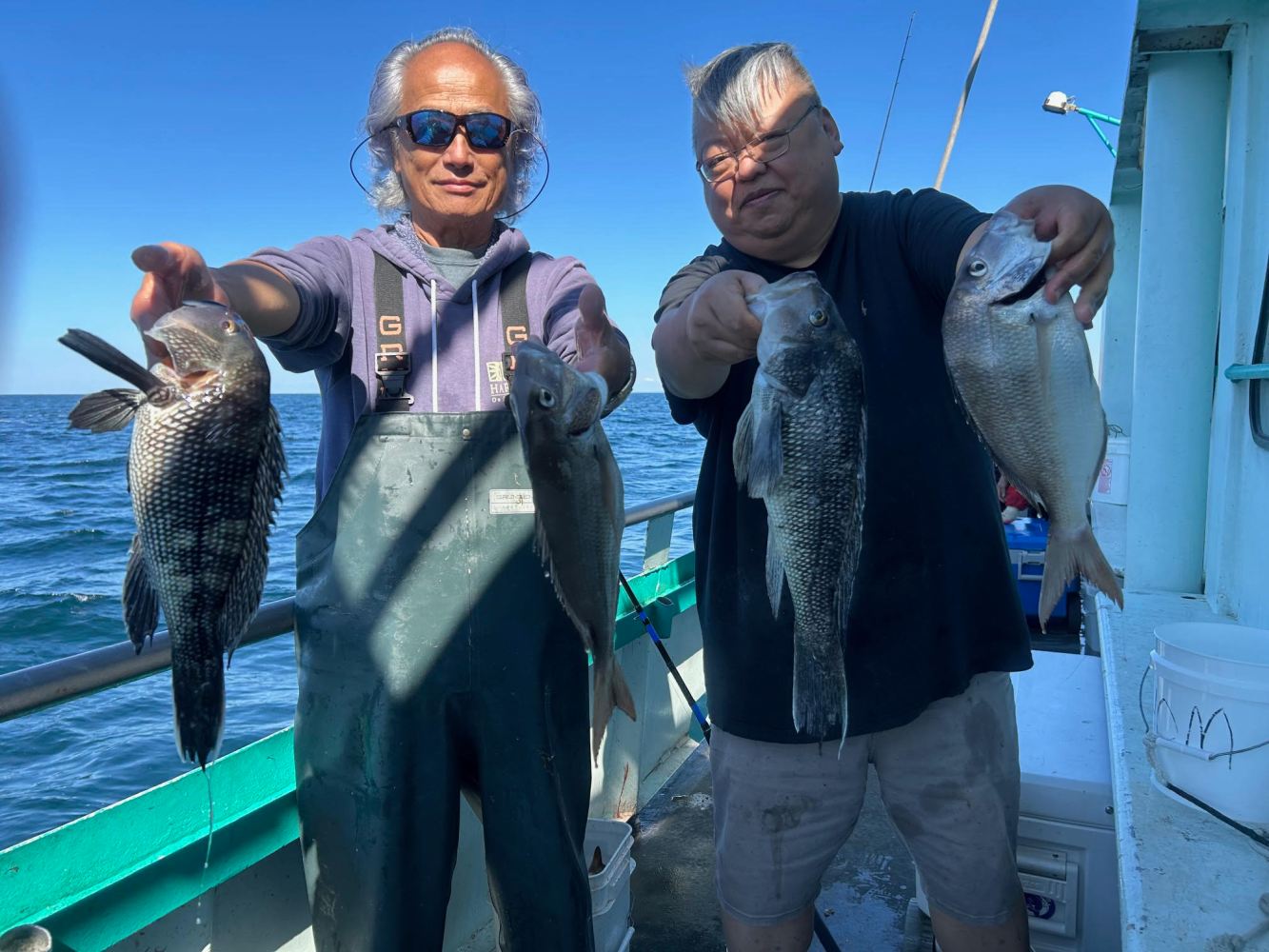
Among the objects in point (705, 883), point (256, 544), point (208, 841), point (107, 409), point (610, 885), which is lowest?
point (705, 883)

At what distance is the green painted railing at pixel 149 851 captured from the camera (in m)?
2.01

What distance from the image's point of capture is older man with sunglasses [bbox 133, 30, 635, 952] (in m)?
2.34

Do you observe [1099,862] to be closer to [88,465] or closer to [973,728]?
[973,728]

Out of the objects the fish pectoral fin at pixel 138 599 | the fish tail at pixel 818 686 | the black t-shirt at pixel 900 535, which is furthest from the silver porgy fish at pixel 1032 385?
the fish pectoral fin at pixel 138 599

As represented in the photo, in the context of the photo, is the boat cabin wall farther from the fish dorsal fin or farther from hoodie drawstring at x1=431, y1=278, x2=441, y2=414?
the fish dorsal fin

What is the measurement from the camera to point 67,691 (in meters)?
2.05

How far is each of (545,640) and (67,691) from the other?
3.80 ft

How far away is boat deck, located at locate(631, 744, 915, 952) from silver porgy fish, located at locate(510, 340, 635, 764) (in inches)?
72.1

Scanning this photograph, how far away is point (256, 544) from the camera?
1.81 meters

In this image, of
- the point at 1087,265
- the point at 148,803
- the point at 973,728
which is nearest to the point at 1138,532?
the point at 973,728

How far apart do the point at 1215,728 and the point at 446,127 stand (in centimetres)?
268

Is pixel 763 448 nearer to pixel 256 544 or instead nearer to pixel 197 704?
pixel 256 544

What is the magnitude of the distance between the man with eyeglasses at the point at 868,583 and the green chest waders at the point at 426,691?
52 centimetres

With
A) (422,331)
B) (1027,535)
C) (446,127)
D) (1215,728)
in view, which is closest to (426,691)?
(422,331)
